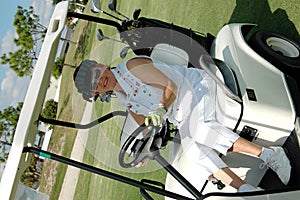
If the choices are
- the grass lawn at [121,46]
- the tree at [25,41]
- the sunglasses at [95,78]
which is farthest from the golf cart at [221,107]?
the tree at [25,41]

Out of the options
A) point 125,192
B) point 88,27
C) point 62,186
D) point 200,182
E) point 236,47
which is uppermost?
point 236,47

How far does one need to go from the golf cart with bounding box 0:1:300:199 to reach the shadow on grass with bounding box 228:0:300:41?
0.32m

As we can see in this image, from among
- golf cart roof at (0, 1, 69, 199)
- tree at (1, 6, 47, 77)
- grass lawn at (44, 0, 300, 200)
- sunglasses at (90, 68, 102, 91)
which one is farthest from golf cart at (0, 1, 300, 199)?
tree at (1, 6, 47, 77)

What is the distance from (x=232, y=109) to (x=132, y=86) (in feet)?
1.93

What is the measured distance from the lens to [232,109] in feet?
8.24

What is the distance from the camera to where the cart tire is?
112 inches

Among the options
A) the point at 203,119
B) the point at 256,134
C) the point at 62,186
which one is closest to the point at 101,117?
the point at 203,119

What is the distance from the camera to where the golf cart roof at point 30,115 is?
1.93 m

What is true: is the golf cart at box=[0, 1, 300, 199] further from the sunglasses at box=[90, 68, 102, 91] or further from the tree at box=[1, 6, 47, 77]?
the tree at box=[1, 6, 47, 77]

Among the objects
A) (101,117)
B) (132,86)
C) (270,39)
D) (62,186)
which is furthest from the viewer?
(62,186)

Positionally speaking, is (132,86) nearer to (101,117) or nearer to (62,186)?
(101,117)

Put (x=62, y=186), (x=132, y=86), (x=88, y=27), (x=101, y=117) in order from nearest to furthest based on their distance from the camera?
(x=132, y=86) < (x=101, y=117) < (x=88, y=27) < (x=62, y=186)

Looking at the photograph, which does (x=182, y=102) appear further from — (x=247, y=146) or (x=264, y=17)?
(x=264, y=17)

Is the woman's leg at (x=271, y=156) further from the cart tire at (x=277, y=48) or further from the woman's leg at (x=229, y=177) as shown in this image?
the cart tire at (x=277, y=48)
